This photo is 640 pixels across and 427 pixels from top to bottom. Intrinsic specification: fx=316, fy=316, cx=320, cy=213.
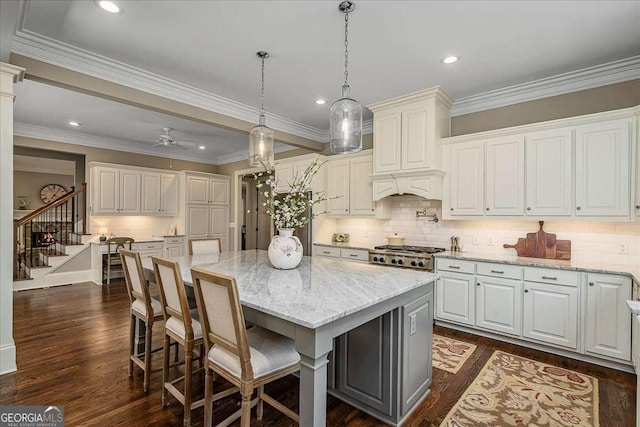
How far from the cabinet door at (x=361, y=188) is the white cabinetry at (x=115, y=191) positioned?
4.72 metres

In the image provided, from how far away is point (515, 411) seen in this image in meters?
2.17

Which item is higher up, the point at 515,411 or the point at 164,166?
the point at 164,166

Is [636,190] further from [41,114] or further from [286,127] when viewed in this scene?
[41,114]

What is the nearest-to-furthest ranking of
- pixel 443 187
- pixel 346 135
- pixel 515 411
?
1. pixel 515 411
2. pixel 346 135
3. pixel 443 187

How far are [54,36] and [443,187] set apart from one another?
4.19m

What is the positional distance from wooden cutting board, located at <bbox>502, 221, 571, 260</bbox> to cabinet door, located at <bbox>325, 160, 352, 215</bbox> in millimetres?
2345

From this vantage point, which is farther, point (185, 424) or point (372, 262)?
point (372, 262)

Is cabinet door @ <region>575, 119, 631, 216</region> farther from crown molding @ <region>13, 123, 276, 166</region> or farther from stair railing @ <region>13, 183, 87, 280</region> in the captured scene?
stair railing @ <region>13, 183, 87, 280</region>

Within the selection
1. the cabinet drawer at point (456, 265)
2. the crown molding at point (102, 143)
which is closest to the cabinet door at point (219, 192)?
the crown molding at point (102, 143)

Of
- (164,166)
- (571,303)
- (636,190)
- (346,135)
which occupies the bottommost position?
(571,303)

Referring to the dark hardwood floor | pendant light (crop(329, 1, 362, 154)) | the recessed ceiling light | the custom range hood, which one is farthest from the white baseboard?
the custom range hood

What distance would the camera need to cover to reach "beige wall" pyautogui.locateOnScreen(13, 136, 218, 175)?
223 inches

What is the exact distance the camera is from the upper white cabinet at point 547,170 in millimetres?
2889

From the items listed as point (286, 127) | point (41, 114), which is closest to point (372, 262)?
point (286, 127)
